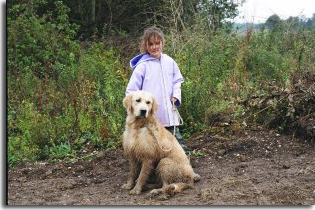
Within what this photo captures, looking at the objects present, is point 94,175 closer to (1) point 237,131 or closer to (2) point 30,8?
(1) point 237,131

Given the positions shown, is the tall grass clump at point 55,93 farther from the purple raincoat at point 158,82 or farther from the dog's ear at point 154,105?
the dog's ear at point 154,105

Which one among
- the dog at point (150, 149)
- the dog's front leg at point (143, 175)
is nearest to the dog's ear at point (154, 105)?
the dog at point (150, 149)

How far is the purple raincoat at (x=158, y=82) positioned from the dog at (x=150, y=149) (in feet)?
1.35

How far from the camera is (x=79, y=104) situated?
786cm

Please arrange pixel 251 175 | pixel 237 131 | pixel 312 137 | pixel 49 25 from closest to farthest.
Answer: pixel 251 175
pixel 312 137
pixel 237 131
pixel 49 25

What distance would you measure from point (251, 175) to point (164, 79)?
1.63 metres

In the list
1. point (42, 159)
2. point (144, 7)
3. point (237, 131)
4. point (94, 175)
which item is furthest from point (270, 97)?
point (144, 7)

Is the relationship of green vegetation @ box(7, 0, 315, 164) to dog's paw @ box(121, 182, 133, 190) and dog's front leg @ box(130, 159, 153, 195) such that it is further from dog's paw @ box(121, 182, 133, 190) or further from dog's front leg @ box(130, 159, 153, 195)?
dog's front leg @ box(130, 159, 153, 195)

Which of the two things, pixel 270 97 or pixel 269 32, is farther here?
pixel 269 32

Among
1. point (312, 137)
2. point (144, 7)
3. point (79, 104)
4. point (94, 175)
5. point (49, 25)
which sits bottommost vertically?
point (94, 175)

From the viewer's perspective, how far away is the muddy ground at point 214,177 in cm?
481

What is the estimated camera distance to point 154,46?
18.2 ft

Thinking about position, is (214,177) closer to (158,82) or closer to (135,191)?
(135,191)

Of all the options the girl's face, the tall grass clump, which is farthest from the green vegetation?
the girl's face
